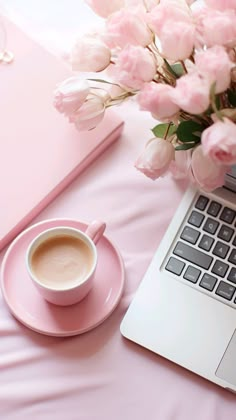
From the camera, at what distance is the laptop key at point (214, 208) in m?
0.66

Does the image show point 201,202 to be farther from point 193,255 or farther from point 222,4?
point 222,4

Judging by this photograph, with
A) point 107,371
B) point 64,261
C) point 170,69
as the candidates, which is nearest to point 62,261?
point 64,261

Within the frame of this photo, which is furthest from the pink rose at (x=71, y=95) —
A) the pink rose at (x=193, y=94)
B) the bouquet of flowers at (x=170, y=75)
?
the pink rose at (x=193, y=94)

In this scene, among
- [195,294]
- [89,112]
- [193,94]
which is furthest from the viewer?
[195,294]

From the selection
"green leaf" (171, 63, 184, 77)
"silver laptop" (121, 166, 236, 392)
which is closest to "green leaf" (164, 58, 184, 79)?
"green leaf" (171, 63, 184, 77)

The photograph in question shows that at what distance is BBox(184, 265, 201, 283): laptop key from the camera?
628 mm

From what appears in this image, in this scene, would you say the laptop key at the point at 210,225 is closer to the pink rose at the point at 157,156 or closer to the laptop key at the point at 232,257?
the laptop key at the point at 232,257

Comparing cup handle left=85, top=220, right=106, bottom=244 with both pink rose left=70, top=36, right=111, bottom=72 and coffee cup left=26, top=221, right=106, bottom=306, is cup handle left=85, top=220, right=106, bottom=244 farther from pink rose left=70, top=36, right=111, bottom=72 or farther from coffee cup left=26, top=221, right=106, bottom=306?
pink rose left=70, top=36, right=111, bottom=72

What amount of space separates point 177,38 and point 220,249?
0.87 ft

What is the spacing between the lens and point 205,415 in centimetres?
59

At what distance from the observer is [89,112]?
523 millimetres

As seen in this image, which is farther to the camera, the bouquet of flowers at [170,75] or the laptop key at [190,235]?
the laptop key at [190,235]

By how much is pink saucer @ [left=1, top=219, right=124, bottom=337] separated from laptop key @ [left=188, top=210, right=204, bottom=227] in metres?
0.09

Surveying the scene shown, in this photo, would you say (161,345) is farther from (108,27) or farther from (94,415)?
(108,27)
